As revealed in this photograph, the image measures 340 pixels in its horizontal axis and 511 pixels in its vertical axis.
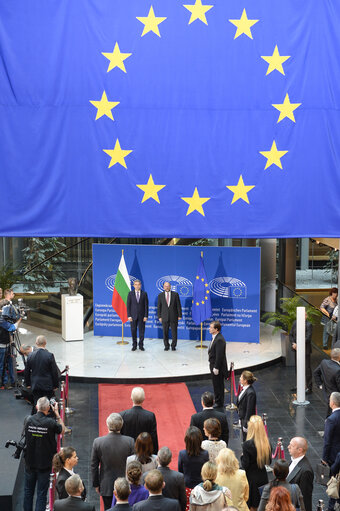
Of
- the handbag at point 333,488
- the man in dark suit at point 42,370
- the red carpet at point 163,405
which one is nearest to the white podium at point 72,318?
the red carpet at point 163,405

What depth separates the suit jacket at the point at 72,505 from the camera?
5.90 m

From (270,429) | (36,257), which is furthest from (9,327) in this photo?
(36,257)

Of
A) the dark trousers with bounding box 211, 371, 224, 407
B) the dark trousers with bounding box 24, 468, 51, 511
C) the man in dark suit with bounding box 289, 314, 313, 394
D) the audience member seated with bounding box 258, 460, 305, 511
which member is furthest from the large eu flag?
the man in dark suit with bounding box 289, 314, 313, 394

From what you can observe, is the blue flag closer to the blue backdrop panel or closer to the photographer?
the blue backdrop panel

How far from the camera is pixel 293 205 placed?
7.06 m

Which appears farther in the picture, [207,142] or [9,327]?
[9,327]

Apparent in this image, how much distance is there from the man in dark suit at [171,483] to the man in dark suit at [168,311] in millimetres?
9212

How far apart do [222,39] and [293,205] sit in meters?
1.73

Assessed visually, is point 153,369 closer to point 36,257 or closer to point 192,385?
point 192,385

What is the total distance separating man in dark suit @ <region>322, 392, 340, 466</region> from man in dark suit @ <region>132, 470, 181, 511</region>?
2.86m

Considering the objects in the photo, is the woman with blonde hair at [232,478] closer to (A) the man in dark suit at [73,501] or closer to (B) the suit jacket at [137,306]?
(A) the man in dark suit at [73,501]

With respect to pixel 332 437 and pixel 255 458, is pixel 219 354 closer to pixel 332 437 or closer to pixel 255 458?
pixel 332 437

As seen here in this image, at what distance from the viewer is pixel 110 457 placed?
7.09 meters

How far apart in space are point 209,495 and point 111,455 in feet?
5.12
